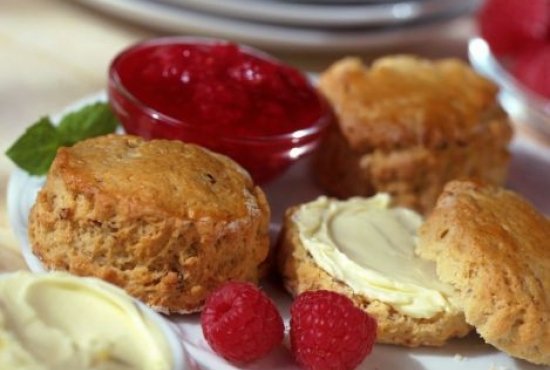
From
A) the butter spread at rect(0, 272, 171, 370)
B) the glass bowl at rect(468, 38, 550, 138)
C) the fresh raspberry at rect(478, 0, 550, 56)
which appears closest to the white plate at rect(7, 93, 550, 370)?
the butter spread at rect(0, 272, 171, 370)

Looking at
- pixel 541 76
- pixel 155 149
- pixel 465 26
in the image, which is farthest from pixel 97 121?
pixel 465 26

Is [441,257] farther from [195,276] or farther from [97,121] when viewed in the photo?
[97,121]

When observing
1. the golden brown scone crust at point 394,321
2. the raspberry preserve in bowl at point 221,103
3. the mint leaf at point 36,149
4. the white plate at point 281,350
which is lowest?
the white plate at point 281,350

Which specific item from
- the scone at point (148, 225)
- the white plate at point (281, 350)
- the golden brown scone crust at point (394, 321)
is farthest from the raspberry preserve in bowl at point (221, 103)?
the golden brown scone crust at point (394, 321)

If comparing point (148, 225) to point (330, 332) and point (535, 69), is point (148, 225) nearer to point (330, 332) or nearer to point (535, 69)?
point (330, 332)

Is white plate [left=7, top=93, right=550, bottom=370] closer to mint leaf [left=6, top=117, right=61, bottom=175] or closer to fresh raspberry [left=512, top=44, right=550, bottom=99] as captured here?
mint leaf [left=6, top=117, right=61, bottom=175]

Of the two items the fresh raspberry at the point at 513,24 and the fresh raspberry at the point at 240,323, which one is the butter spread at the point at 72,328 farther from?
the fresh raspberry at the point at 513,24

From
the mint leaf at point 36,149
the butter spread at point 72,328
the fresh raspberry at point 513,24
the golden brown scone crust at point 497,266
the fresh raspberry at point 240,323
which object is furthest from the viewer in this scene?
the fresh raspberry at point 513,24
